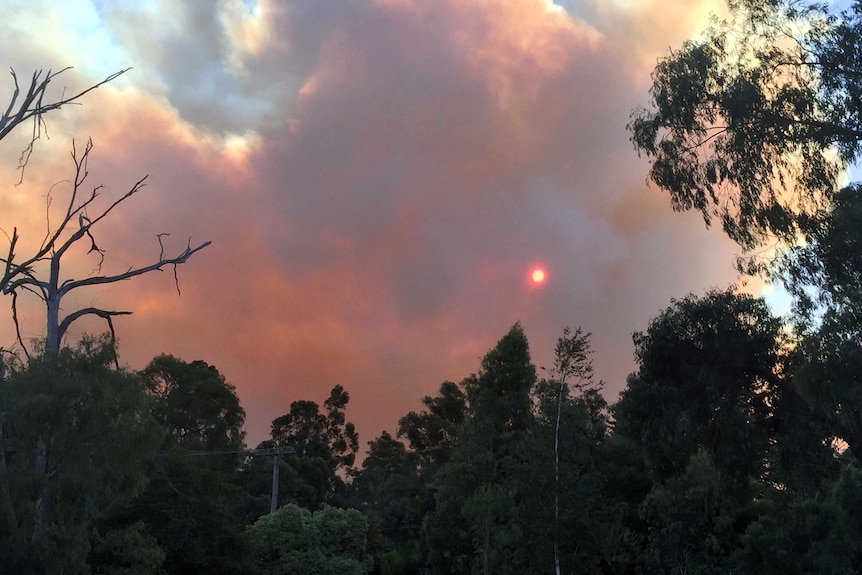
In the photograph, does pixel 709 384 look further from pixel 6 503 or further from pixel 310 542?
pixel 310 542

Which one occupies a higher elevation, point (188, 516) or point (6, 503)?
point (188, 516)

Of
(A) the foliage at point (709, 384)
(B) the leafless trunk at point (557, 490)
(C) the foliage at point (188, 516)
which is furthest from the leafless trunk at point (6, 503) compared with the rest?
(B) the leafless trunk at point (557, 490)

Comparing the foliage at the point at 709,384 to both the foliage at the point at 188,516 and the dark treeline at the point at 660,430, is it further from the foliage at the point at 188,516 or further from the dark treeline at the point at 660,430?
the foliage at the point at 188,516

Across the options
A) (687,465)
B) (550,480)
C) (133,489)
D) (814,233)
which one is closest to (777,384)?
(814,233)

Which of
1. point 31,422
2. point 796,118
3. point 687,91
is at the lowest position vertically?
point 31,422

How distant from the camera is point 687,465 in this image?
2872cm

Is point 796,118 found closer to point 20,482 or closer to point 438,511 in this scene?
point 20,482

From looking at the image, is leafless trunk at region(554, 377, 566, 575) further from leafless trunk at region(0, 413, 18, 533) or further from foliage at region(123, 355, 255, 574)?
leafless trunk at region(0, 413, 18, 533)

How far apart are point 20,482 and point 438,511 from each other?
2840 cm

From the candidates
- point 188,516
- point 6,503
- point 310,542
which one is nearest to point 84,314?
point 6,503

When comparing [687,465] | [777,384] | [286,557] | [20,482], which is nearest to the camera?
[20,482]

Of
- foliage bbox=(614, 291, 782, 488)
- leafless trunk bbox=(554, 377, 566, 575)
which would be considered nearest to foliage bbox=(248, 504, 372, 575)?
leafless trunk bbox=(554, 377, 566, 575)

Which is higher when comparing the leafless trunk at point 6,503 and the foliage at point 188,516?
the foliage at point 188,516

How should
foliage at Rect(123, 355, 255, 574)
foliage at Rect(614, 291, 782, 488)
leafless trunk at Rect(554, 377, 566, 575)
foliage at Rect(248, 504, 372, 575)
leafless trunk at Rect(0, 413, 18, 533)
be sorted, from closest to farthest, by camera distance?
leafless trunk at Rect(0, 413, 18, 533) → foliage at Rect(614, 291, 782, 488) → leafless trunk at Rect(554, 377, 566, 575) → foliage at Rect(123, 355, 255, 574) → foliage at Rect(248, 504, 372, 575)
